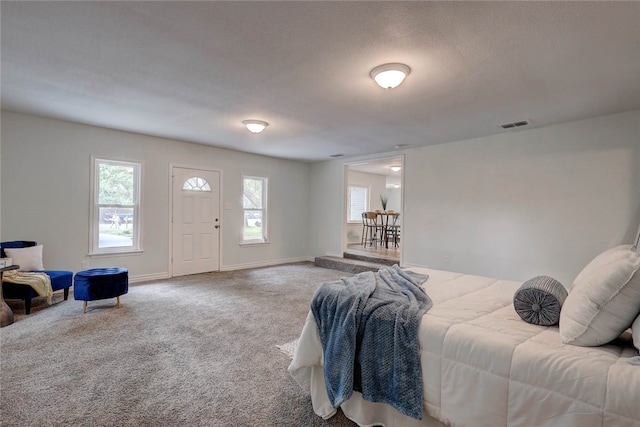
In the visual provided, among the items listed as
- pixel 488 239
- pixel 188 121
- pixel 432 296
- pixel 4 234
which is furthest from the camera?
pixel 488 239

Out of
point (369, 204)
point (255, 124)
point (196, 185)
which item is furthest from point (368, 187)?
point (255, 124)

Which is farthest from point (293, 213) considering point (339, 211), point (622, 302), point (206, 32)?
point (622, 302)

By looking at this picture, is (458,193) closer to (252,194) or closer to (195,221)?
(252,194)

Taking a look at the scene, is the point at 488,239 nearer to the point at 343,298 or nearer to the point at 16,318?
the point at 343,298

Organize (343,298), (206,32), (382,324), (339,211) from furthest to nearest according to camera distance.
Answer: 1. (339,211)
2. (206,32)
3. (343,298)
4. (382,324)

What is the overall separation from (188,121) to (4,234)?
109 inches

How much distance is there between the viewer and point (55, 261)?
4.45 m

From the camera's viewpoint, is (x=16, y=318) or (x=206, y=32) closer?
(x=206, y=32)

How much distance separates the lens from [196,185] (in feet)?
19.2

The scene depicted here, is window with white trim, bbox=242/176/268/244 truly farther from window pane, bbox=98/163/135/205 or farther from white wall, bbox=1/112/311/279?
window pane, bbox=98/163/135/205

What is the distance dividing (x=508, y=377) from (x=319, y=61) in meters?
2.45

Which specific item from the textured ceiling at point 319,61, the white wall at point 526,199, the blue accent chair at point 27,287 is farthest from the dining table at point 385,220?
the blue accent chair at point 27,287

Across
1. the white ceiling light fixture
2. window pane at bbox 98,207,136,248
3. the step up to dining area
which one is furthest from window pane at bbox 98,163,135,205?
the white ceiling light fixture

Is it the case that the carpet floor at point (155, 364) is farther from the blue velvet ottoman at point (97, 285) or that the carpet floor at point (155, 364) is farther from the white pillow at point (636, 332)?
the white pillow at point (636, 332)
